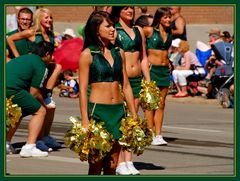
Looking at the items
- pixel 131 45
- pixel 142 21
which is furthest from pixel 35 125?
pixel 142 21

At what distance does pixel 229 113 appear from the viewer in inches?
814

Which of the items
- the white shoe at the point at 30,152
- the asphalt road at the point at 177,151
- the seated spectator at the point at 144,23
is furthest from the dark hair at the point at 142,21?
the white shoe at the point at 30,152

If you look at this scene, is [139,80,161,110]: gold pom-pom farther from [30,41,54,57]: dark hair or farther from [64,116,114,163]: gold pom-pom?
[64,116,114,163]: gold pom-pom

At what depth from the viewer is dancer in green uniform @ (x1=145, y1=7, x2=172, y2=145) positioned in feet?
49.1

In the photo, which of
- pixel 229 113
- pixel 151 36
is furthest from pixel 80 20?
pixel 151 36

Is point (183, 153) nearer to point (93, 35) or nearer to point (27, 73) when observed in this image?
point (27, 73)

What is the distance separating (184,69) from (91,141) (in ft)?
44.6

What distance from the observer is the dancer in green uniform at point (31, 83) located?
13.3 metres

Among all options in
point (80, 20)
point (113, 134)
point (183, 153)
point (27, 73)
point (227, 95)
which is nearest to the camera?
point (113, 134)

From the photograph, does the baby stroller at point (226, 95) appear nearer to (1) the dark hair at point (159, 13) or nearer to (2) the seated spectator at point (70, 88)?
(2) the seated spectator at point (70, 88)

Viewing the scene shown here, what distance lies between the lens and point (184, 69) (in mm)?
23359

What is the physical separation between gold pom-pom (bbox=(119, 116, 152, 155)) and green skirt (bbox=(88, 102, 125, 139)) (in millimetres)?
59

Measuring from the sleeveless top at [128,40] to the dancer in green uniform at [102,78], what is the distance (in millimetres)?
2111

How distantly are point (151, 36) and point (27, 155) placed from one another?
2.85 m
